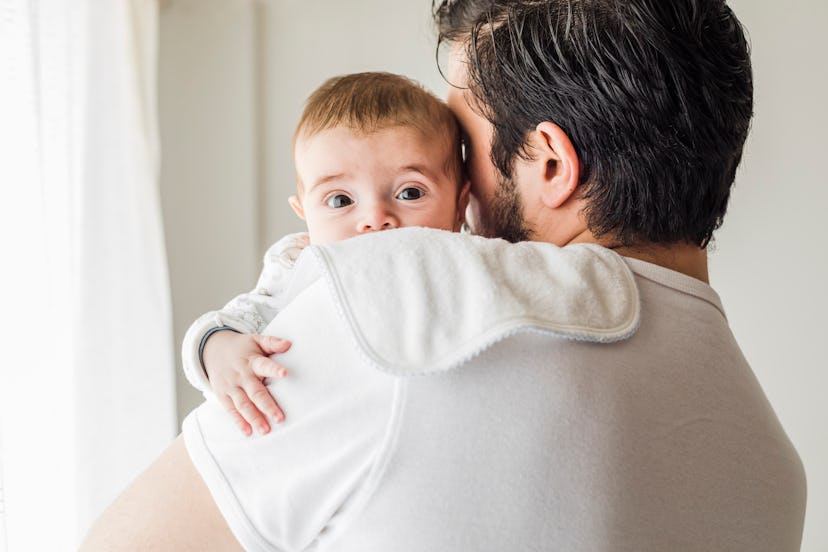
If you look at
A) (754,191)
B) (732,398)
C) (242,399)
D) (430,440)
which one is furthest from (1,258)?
(754,191)

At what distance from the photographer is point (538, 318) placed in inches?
24.8

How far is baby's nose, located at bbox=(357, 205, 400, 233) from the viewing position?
1127 millimetres

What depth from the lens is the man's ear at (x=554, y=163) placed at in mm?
886

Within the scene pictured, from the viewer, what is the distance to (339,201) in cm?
116

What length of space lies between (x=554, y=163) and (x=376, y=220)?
31 cm

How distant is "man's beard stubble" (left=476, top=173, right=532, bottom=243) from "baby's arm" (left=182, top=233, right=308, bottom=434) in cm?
31

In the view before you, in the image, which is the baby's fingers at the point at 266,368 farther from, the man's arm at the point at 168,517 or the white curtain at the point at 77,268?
the white curtain at the point at 77,268

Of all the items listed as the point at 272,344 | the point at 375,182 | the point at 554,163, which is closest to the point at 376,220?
the point at 375,182

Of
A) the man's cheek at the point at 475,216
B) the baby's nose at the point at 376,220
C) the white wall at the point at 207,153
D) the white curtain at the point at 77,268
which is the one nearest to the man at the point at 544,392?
the man's cheek at the point at 475,216

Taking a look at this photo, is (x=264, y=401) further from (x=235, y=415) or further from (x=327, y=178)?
(x=327, y=178)

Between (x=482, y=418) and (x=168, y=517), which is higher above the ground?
(x=482, y=418)

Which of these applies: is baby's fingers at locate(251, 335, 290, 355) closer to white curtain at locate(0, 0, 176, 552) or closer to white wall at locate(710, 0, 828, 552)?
white curtain at locate(0, 0, 176, 552)

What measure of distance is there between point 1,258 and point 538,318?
117cm

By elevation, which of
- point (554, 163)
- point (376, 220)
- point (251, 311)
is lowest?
point (251, 311)
